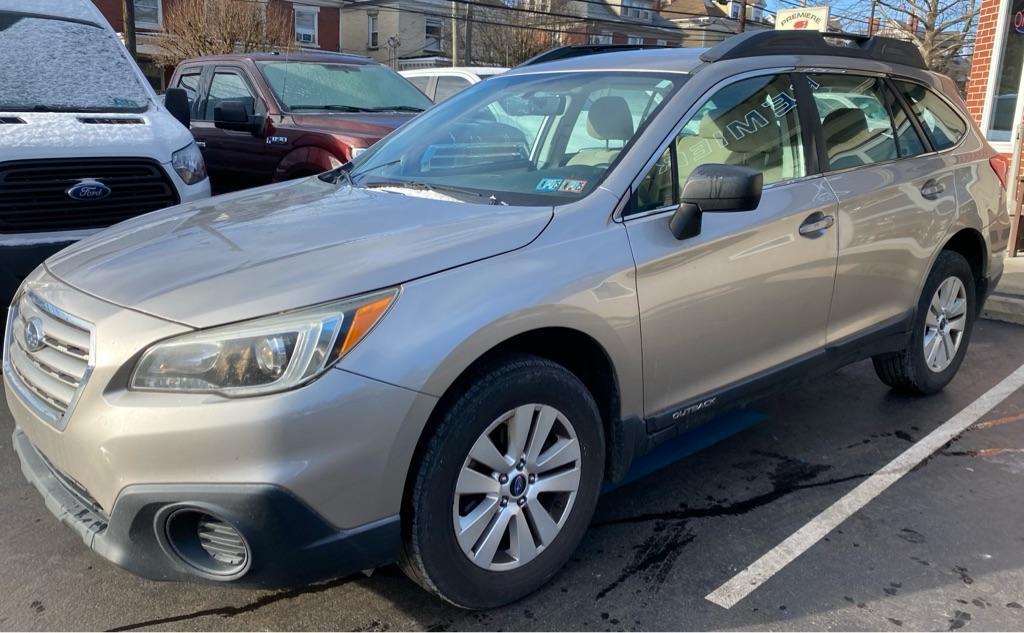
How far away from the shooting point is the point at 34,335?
8.69 ft

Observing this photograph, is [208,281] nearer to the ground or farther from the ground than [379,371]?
farther from the ground

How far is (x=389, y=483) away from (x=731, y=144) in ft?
6.62

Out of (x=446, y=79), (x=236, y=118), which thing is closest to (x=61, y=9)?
(x=236, y=118)

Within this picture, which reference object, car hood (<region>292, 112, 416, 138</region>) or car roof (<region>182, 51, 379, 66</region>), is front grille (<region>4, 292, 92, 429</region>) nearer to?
car hood (<region>292, 112, 416, 138</region>)

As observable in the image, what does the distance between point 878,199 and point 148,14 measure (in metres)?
35.3

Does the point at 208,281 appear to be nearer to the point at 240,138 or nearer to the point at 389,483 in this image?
the point at 389,483

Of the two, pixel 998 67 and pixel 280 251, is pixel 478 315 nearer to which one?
pixel 280 251

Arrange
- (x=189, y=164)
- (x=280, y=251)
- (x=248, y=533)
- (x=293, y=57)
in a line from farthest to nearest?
1. (x=293, y=57)
2. (x=189, y=164)
3. (x=280, y=251)
4. (x=248, y=533)

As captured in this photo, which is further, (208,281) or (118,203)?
(118,203)

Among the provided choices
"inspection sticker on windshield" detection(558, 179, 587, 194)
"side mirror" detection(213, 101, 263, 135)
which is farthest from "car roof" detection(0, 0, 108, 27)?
"inspection sticker on windshield" detection(558, 179, 587, 194)

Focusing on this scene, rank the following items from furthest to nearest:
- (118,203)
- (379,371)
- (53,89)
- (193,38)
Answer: (193,38)
(53,89)
(118,203)
(379,371)

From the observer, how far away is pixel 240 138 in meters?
7.77

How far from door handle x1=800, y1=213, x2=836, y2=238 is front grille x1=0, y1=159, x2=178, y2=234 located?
3615 mm

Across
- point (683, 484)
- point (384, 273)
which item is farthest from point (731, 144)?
point (384, 273)
